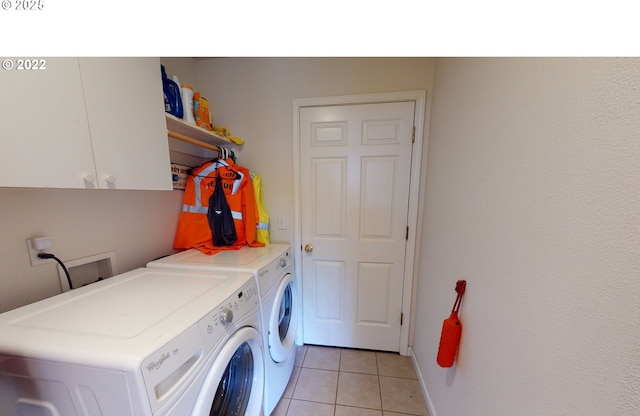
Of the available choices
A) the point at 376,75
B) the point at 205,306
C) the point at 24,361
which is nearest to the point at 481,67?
the point at 376,75

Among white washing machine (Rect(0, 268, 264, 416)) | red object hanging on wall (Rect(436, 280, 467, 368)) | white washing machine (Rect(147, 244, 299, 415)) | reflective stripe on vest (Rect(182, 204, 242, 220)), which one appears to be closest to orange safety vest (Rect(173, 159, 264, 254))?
reflective stripe on vest (Rect(182, 204, 242, 220))

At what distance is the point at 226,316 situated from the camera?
755 mm

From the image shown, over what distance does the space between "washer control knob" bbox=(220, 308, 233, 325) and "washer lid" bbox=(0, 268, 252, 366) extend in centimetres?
4

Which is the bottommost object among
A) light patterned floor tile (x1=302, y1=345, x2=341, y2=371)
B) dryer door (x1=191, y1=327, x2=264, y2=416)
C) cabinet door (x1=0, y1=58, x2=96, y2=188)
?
light patterned floor tile (x1=302, y1=345, x2=341, y2=371)

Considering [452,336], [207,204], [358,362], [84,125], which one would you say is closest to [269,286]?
[207,204]

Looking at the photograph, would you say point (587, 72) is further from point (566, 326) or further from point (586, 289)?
point (566, 326)

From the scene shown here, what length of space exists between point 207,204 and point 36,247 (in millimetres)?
792

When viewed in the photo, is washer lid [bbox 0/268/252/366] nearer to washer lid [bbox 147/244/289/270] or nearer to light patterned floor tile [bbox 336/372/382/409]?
washer lid [bbox 147/244/289/270]

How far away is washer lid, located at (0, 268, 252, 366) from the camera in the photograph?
1.72 ft

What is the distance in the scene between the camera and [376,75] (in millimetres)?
1547

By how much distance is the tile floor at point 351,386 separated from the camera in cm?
Result: 130

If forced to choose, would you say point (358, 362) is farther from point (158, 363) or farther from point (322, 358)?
point (158, 363)

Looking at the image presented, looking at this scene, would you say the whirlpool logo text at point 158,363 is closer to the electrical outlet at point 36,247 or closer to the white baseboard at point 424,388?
the electrical outlet at point 36,247
